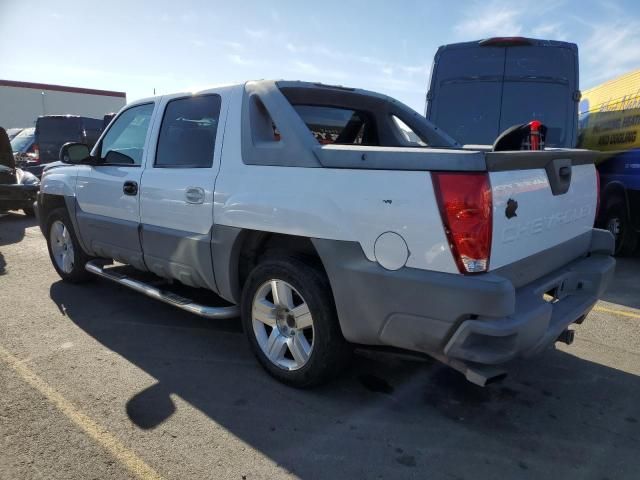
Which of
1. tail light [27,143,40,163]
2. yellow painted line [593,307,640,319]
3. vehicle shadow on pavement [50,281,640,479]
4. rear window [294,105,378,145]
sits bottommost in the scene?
vehicle shadow on pavement [50,281,640,479]

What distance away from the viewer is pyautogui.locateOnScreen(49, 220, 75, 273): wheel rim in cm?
539

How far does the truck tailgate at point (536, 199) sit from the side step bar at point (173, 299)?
191 centimetres

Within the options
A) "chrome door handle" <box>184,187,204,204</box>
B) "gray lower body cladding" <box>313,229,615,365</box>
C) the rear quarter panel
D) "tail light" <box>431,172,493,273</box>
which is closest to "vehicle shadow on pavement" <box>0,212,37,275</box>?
"chrome door handle" <box>184,187,204,204</box>

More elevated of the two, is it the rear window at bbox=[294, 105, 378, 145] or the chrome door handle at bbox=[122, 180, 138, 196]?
the rear window at bbox=[294, 105, 378, 145]

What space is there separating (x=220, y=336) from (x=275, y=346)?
99 cm

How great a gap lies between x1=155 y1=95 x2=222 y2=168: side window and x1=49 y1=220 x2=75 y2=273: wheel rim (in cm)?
207

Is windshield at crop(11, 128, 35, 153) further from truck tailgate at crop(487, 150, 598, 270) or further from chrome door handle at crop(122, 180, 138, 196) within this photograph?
truck tailgate at crop(487, 150, 598, 270)

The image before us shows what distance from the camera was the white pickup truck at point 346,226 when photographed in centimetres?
239

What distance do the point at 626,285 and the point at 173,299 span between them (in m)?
5.09

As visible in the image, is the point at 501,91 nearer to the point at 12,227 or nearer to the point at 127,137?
the point at 127,137

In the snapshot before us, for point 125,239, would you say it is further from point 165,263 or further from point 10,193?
point 10,193

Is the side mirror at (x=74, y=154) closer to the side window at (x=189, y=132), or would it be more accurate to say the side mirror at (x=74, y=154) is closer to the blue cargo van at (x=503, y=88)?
the side window at (x=189, y=132)

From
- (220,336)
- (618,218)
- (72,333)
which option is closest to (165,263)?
(220,336)

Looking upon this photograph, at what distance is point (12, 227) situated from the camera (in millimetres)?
9688
